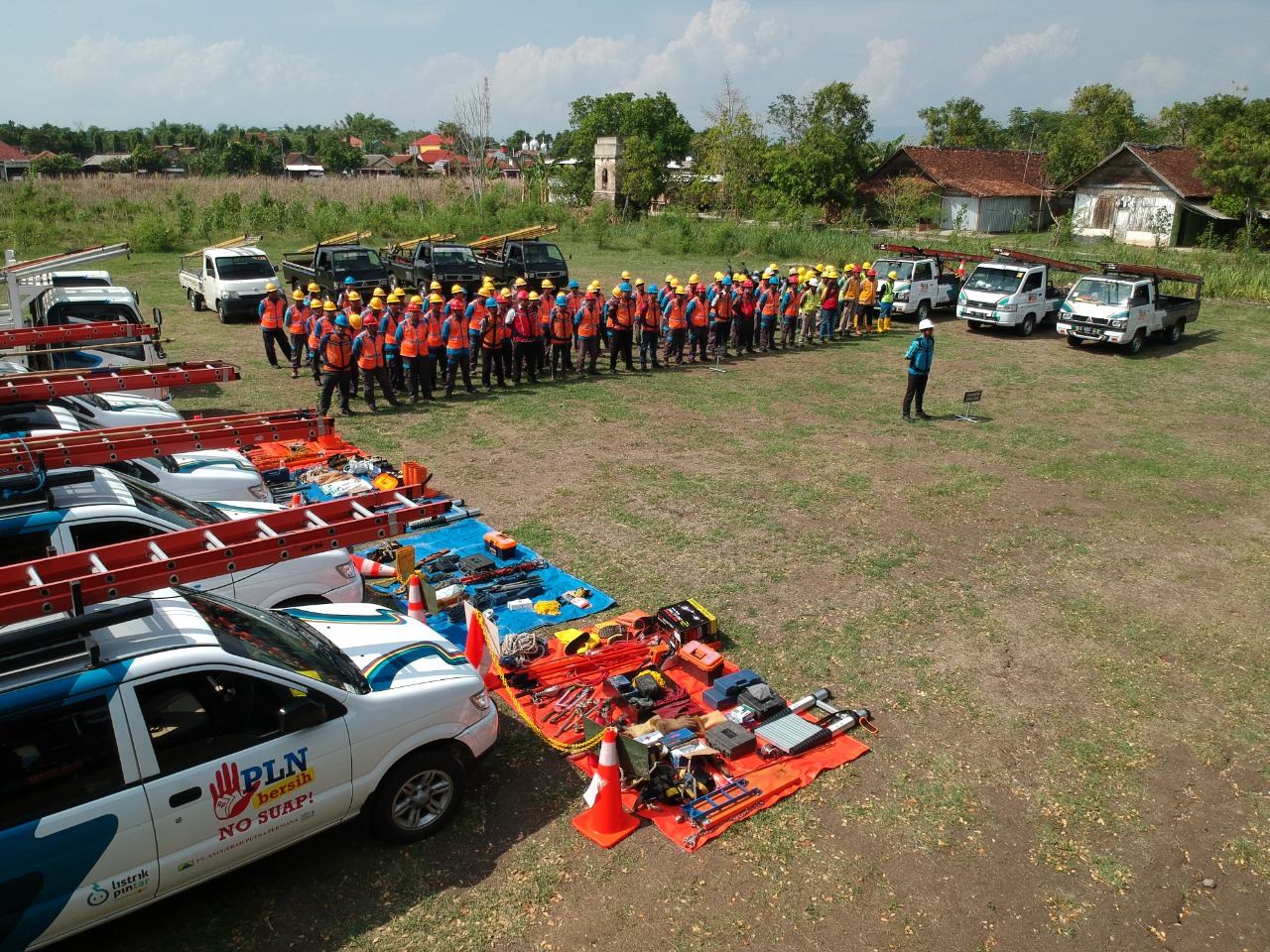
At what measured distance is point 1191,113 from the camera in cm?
6450

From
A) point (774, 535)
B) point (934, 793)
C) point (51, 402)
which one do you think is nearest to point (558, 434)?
point (774, 535)

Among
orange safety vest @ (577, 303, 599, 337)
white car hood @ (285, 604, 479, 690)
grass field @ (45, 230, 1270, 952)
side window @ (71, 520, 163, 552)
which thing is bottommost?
grass field @ (45, 230, 1270, 952)

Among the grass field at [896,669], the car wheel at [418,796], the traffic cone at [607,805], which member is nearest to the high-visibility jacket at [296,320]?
the grass field at [896,669]

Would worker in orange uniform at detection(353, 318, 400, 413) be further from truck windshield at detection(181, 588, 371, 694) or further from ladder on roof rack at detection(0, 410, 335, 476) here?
truck windshield at detection(181, 588, 371, 694)

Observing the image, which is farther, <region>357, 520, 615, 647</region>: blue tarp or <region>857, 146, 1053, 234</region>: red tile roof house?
<region>857, 146, 1053, 234</region>: red tile roof house

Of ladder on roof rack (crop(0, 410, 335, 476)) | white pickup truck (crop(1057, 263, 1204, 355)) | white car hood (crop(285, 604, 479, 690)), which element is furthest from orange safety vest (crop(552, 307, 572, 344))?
white pickup truck (crop(1057, 263, 1204, 355))

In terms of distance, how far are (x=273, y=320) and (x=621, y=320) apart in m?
6.90

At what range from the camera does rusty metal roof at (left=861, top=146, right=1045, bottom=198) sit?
141 feet

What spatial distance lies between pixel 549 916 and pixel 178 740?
90.6 inches

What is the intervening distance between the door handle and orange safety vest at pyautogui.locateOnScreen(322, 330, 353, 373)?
10.5m

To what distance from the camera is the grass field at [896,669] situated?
198 inches

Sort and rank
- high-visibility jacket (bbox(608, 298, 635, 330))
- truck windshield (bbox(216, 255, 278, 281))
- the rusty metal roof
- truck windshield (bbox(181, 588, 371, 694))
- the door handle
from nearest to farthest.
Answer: the door handle → truck windshield (bbox(181, 588, 371, 694)) → high-visibility jacket (bbox(608, 298, 635, 330)) → truck windshield (bbox(216, 255, 278, 281)) → the rusty metal roof

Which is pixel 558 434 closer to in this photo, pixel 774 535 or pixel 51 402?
pixel 774 535

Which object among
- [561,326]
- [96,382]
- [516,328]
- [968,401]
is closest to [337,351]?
[516,328]
